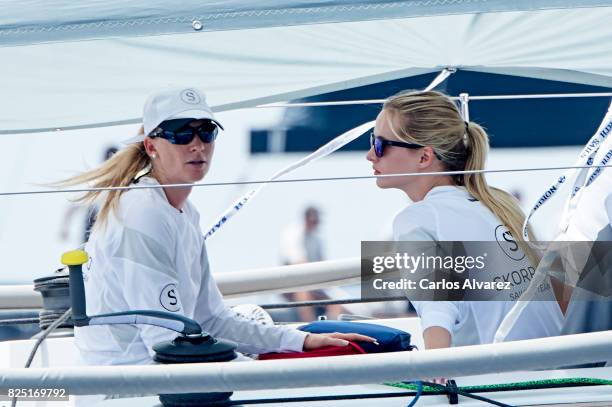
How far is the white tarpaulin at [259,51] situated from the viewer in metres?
2.80

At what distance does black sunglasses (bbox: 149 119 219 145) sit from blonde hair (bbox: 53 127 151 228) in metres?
0.09

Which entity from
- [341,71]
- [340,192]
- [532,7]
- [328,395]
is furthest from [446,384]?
[340,192]

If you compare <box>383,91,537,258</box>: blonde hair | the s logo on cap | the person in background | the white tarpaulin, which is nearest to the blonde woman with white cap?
the s logo on cap

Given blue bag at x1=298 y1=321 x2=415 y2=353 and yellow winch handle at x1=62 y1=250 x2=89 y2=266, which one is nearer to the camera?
yellow winch handle at x1=62 y1=250 x2=89 y2=266

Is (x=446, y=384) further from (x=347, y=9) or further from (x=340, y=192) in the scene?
(x=340, y=192)

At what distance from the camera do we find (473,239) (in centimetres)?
300

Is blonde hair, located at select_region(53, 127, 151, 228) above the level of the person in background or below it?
below

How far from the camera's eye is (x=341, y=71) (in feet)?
11.8

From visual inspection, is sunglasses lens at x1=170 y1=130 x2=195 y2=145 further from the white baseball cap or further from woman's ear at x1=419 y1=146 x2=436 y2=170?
woman's ear at x1=419 y1=146 x2=436 y2=170

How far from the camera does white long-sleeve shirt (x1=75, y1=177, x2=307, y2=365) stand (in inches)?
112

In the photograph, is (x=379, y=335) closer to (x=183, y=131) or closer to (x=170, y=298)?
(x=170, y=298)

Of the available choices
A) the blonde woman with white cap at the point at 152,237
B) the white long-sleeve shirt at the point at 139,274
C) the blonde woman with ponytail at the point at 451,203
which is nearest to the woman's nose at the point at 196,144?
the blonde woman with white cap at the point at 152,237

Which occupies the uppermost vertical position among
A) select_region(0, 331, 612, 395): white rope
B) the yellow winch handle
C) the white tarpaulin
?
the white tarpaulin

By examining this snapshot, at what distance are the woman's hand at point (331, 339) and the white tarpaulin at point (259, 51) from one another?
715 millimetres
